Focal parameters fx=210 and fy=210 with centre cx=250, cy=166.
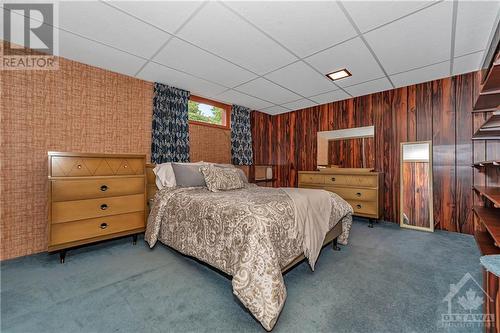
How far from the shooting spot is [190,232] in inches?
84.0

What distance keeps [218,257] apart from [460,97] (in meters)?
4.11

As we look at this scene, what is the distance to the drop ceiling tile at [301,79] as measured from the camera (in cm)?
299

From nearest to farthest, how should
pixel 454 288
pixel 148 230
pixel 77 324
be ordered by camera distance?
pixel 77 324 < pixel 454 288 < pixel 148 230

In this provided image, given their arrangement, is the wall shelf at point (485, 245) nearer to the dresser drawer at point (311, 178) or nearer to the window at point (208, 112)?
the dresser drawer at point (311, 178)

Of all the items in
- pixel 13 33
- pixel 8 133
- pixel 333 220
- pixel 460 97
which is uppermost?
pixel 13 33

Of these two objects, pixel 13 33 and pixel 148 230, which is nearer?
pixel 13 33

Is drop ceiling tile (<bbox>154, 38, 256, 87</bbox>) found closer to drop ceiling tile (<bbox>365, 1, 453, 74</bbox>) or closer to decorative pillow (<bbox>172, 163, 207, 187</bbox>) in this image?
decorative pillow (<bbox>172, 163, 207, 187</bbox>)

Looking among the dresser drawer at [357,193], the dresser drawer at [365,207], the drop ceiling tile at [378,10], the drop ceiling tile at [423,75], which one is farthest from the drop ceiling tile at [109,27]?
the dresser drawer at [365,207]

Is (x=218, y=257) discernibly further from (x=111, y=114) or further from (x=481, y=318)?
(x=111, y=114)

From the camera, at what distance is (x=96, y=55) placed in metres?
2.61

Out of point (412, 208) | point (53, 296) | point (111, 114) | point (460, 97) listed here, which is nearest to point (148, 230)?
point (53, 296)

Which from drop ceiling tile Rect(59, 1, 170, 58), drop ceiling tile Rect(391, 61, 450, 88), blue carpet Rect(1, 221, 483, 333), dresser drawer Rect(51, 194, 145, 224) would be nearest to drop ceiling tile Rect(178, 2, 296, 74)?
drop ceiling tile Rect(59, 1, 170, 58)

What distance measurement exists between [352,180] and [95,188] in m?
3.89

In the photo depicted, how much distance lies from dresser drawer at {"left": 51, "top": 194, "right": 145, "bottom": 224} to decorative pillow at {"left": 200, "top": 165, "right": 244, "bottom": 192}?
91 cm
